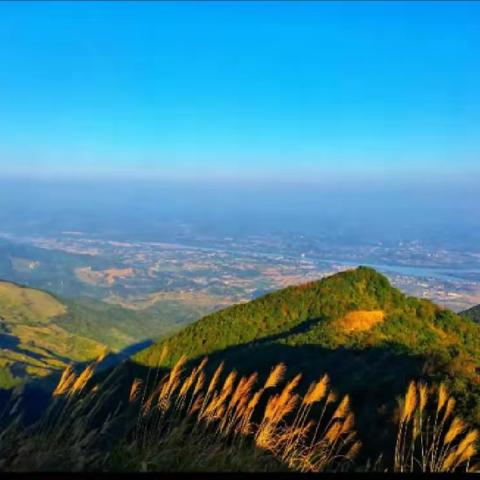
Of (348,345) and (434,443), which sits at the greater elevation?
(434,443)

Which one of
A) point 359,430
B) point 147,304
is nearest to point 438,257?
point 147,304

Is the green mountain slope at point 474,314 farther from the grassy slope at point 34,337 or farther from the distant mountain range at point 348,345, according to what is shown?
the grassy slope at point 34,337

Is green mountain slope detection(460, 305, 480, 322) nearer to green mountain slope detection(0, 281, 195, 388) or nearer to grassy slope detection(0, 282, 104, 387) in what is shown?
grassy slope detection(0, 282, 104, 387)

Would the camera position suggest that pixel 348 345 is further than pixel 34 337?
No

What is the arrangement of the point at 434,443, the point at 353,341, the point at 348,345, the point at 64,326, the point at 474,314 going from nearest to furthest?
the point at 434,443 < the point at 348,345 < the point at 353,341 < the point at 474,314 < the point at 64,326

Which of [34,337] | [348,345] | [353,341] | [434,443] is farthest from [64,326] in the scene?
[434,443]

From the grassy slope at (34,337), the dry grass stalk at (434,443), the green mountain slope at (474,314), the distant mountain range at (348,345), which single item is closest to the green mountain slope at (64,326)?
the grassy slope at (34,337)

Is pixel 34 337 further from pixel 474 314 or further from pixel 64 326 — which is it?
pixel 474 314

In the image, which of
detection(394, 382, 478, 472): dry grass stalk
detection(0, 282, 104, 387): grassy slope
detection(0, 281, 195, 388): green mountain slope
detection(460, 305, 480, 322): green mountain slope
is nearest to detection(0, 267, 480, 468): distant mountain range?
detection(460, 305, 480, 322): green mountain slope
